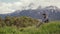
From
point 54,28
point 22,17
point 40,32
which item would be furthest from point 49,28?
point 22,17

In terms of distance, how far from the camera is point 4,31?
13.3 m

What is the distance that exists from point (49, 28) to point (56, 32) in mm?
1213

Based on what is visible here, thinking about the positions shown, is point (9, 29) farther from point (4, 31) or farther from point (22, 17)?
point (22, 17)

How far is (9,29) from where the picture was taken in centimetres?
1421

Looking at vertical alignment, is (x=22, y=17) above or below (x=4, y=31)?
below

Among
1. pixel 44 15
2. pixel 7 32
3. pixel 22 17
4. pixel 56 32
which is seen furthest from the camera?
pixel 22 17

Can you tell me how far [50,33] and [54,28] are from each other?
4.86 ft

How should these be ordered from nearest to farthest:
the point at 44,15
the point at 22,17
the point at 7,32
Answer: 1. the point at 7,32
2. the point at 44,15
3. the point at 22,17

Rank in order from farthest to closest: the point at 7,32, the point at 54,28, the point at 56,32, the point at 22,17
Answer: the point at 22,17 → the point at 54,28 → the point at 56,32 → the point at 7,32

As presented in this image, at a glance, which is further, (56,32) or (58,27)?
(58,27)

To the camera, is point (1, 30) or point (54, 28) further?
point (54, 28)

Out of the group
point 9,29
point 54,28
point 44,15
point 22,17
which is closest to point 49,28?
point 54,28

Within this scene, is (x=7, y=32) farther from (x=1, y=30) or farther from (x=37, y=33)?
(x=37, y=33)

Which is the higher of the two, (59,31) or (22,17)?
(59,31)
